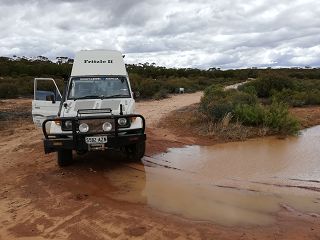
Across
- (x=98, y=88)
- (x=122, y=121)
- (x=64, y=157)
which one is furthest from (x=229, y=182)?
(x=98, y=88)

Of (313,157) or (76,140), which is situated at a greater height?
(76,140)

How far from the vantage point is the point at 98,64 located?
10156 millimetres

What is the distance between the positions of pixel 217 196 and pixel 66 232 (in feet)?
8.78

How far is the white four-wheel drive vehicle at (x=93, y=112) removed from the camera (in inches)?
316

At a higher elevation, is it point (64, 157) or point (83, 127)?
point (83, 127)

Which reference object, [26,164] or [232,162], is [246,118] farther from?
[26,164]

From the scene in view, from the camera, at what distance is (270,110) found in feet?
45.8

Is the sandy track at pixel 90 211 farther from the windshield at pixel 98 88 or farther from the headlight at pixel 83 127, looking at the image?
the windshield at pixel 98 88

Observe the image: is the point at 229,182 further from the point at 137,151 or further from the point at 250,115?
the point at 250,115

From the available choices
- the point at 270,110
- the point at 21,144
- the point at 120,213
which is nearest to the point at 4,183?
the point at 120,213

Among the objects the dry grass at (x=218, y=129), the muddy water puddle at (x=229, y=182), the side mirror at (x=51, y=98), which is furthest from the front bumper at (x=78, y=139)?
the dry grass at (x=218, y=129)

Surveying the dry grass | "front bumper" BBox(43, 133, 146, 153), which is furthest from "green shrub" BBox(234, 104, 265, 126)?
"front bumper" BBox(43, 133, 146, 153)

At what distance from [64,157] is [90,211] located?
2906mm

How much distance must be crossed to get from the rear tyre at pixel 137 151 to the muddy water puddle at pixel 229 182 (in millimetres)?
255
